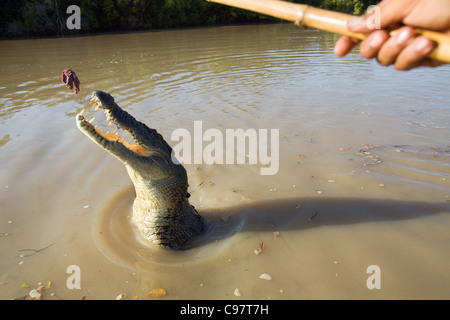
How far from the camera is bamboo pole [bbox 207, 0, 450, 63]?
117cm

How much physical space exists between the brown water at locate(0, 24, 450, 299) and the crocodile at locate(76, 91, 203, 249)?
0.56ft

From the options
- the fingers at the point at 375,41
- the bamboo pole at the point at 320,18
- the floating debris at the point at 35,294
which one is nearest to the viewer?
the bamboo pole at the point at 320,18

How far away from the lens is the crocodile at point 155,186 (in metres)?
2.43

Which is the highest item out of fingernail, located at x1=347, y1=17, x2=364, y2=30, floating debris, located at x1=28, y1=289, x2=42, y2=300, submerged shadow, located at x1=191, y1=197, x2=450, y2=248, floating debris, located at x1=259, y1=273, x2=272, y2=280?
fingernail, located at x1=347, y1=17, x2=364, y2=30

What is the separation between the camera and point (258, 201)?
351 cm

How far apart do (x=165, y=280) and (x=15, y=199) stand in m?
2.18

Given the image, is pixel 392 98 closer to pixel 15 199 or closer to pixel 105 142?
pixel 105 142

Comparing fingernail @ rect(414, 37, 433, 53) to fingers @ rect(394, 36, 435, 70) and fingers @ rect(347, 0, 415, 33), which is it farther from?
fingers @ rect(347, 0, 415, 33)

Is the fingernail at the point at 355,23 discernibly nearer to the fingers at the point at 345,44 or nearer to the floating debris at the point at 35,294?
the fingers at the point at 345,44

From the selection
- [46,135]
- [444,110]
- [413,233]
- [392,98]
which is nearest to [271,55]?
[392,98]

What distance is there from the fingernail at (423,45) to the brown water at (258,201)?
182cm

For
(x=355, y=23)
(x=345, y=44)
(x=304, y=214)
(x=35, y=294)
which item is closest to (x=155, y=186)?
(x=35, y=294)

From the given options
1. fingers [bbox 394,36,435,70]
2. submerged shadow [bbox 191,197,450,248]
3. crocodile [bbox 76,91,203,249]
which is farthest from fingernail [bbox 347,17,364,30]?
submerged shadow [bbox 191,197,450,248]

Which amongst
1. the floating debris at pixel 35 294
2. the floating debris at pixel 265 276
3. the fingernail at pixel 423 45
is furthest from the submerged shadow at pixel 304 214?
the fingernail at pixel 423 45
